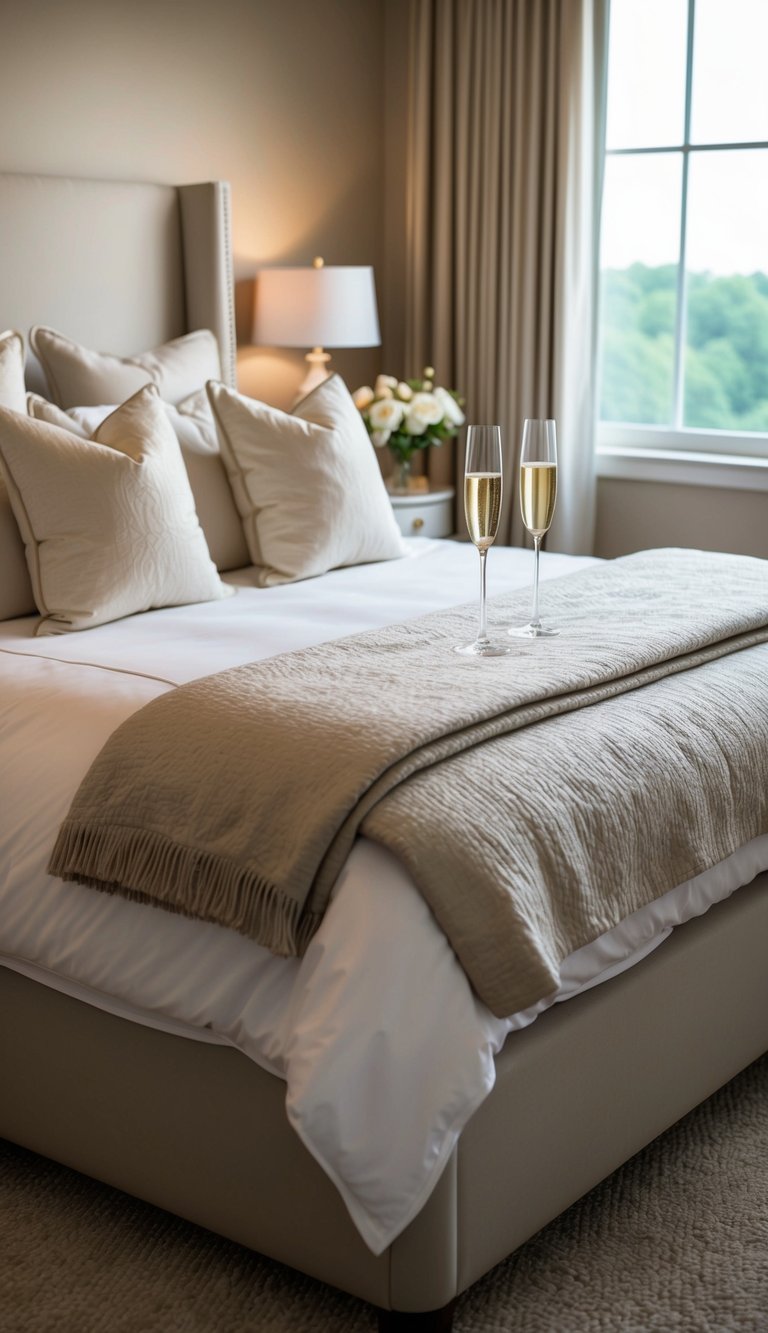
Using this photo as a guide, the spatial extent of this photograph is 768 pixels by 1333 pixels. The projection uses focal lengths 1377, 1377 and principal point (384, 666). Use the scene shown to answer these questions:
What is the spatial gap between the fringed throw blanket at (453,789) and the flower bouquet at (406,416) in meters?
1.92

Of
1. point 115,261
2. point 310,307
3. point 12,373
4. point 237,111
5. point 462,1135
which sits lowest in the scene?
point 462,1135

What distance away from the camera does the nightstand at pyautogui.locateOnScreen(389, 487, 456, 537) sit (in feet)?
13.8

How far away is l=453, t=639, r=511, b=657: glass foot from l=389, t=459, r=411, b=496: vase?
2.09 meters

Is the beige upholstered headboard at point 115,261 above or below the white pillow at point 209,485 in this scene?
above

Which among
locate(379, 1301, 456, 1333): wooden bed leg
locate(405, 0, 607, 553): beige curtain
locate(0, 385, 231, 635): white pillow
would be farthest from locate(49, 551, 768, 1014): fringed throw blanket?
locate(405, 0, 607, 553): beige curtain

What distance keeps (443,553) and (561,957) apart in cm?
191

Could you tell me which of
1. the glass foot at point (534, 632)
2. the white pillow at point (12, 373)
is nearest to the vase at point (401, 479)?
the white pillow at point (12, 373)

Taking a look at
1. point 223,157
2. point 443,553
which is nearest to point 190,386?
point 443,553

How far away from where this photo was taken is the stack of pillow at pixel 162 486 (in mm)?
2602

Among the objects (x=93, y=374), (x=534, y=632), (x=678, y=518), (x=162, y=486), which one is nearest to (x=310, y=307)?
(x=93, y=374)

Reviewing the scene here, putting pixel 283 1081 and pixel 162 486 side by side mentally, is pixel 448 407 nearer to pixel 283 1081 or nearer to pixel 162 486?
pixel 162 486

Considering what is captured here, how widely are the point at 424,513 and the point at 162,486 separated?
1671 mm

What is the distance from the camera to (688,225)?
4363mm

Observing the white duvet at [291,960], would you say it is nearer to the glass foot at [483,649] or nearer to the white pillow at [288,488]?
the glass foot at [483,649]
